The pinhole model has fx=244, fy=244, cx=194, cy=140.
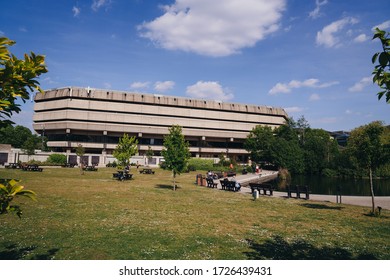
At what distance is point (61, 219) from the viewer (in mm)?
12172

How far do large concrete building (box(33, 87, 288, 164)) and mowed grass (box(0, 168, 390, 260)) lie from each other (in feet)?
158

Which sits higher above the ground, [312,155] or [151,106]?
[151,106]

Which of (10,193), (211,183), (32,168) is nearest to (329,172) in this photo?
(211,183)

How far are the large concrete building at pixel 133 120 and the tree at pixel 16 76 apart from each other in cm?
5776

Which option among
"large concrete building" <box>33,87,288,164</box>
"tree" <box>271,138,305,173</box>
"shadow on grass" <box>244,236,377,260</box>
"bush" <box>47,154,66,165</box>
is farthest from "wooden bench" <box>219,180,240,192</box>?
"large concrete building" <box>33,87,288,164</box>

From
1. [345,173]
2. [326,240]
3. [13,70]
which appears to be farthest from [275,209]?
[345,173]

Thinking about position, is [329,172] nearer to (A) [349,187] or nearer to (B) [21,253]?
(A) [349,187]

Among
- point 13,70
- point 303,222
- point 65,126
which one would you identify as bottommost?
point 303,222

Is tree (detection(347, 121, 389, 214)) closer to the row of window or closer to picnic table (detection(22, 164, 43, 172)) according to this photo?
picnic table (detection(22, 164, 43, 172))

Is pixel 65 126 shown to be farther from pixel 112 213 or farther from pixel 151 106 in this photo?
pixel 112 213

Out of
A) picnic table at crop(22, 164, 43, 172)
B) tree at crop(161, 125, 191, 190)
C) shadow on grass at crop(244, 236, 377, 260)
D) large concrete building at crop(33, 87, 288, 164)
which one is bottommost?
shadow on grass at crop(244, 236, 377, 260)

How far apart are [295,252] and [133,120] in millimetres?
68678

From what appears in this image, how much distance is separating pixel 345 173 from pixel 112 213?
60330mm

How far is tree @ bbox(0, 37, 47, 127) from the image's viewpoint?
3.91 meters
